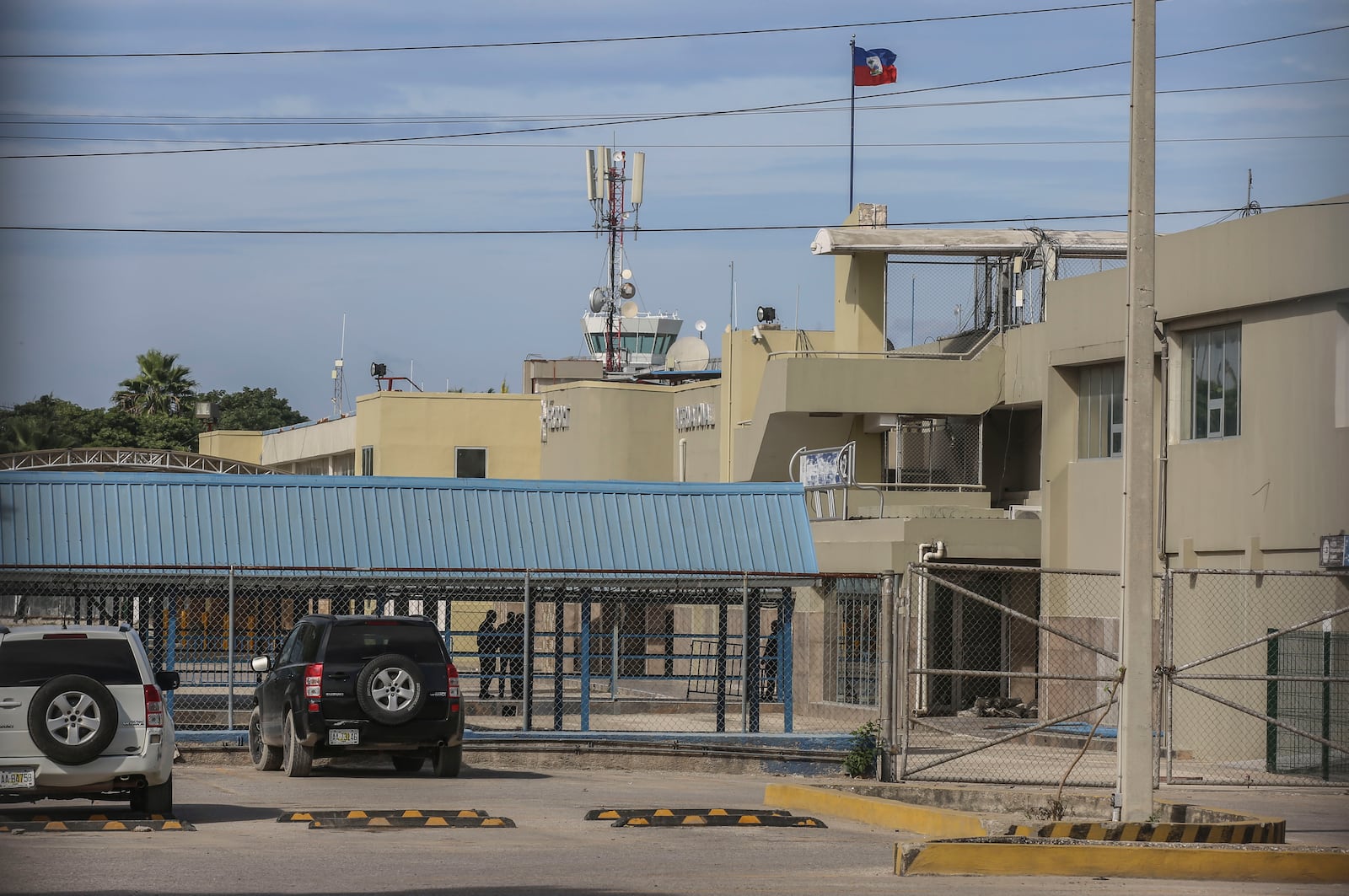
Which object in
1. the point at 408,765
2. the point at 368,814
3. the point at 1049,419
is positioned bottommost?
the point at 408,765

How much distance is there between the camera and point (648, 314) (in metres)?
80.1

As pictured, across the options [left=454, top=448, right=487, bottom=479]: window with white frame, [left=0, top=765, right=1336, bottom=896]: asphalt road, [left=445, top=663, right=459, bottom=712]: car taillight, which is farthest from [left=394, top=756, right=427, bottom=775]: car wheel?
[left=454, top=448, right=487, bottom=479]: window with white frame

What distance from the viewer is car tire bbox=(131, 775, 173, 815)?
14680mm

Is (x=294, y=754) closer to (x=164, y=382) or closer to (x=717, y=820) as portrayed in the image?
(x=717, y=820)

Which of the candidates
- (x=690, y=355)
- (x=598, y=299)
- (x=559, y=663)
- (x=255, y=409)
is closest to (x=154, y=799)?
(x=559, y=663)

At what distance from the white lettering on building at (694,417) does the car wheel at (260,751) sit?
2890 centimetres

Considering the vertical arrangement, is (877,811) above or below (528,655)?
below

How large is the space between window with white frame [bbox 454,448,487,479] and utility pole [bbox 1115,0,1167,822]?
154 feet

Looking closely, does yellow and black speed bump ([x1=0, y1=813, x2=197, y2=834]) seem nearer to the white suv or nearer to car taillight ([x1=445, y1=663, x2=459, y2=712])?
the white suv

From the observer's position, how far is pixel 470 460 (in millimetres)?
59781

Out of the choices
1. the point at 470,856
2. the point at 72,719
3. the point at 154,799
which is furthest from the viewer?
the point at 154,799

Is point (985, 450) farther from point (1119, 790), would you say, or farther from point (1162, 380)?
point (1119, 790)

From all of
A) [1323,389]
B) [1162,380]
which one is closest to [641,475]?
[1162,380]

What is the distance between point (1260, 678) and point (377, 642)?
9750 millimetres
